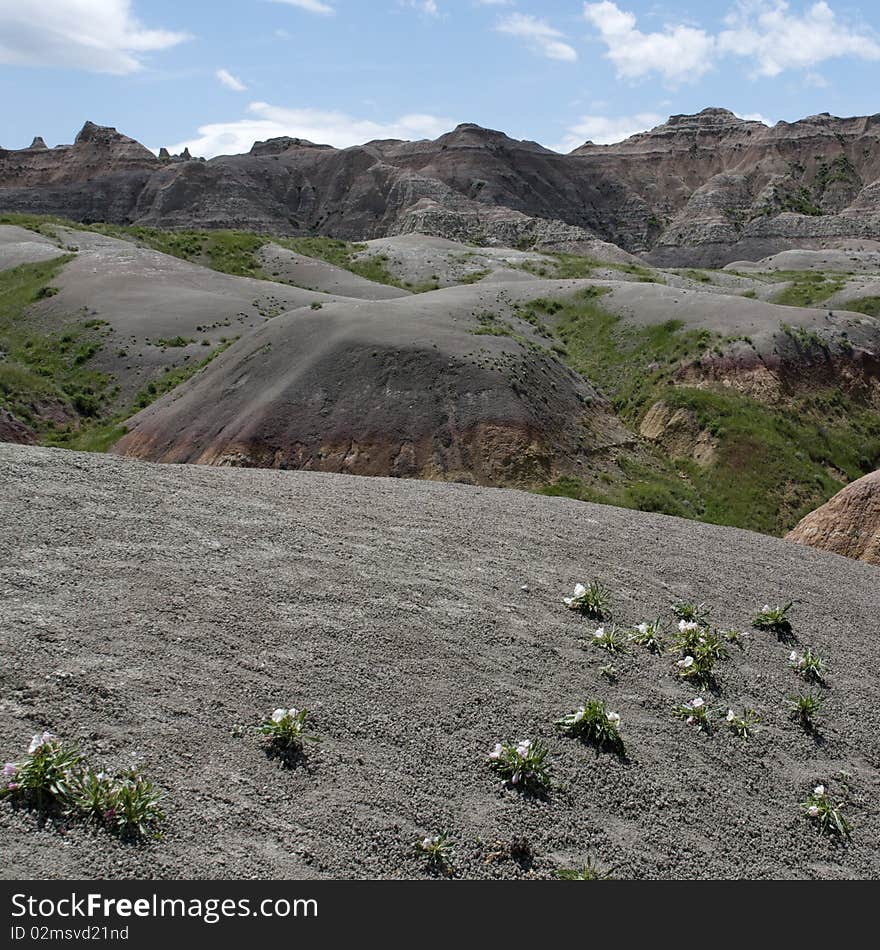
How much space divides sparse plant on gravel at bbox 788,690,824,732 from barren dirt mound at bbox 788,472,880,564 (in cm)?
836

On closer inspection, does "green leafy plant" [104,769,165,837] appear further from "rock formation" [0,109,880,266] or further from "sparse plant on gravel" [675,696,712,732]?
"rock formation" [0,109,880,266]

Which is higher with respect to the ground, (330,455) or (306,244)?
(306,244)

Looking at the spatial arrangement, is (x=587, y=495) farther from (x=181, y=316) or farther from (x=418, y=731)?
(x=181, y=316)

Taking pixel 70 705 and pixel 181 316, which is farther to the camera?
pixel 181 316

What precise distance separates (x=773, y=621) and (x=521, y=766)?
5280 millimetres

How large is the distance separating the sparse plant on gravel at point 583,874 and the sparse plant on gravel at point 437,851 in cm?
79

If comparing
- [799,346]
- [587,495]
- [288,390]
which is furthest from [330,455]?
[799,346]

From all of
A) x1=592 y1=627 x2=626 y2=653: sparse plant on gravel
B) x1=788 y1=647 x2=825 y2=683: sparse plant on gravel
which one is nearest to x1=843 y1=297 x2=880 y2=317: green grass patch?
x1=788 y1=647 x2=825 y2=683: sparse plant on gravel

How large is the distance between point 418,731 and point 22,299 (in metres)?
46.8

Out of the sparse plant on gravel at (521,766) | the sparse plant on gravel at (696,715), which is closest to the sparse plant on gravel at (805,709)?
the sparse plant on gravel at (696,715)

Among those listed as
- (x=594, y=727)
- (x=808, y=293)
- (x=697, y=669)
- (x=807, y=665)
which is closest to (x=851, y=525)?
(x=807, y=665)

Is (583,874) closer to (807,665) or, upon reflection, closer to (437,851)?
(437,851)

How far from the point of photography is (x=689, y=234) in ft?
408

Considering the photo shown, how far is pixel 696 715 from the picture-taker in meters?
8.73
